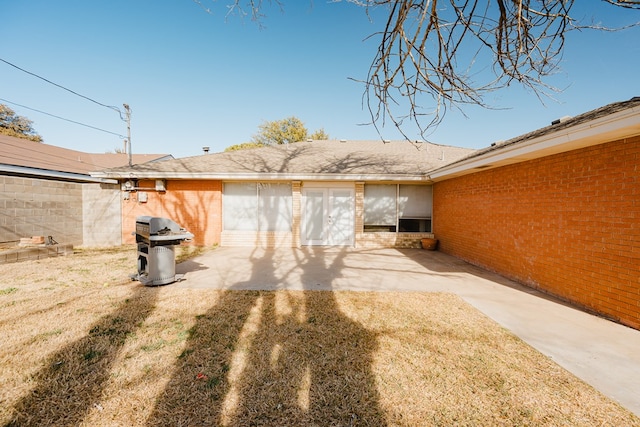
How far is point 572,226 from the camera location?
14.7 ft

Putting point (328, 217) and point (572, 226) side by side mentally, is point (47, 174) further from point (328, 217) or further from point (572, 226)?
point (572, 226)

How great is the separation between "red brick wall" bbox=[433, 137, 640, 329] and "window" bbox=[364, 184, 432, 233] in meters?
3.08

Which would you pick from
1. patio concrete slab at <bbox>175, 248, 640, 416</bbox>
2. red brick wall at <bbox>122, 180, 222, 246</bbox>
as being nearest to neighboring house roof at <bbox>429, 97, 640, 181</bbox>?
patio concrete slab at <bbox>175, 248, 640, 416</bbox>

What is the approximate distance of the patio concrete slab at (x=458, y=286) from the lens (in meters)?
2.71

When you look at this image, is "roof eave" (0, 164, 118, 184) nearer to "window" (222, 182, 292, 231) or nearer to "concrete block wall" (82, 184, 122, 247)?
"concrete block wall" (82, 184, 122, 247)

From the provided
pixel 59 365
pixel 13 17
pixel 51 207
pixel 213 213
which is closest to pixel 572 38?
pixel 59 365

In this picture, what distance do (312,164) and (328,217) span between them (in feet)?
7.69

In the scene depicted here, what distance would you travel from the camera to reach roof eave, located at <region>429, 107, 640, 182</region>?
3.23 metres

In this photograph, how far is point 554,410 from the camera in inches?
80.7

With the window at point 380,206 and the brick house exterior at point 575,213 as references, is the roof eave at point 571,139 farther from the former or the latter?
the window at point 380,206

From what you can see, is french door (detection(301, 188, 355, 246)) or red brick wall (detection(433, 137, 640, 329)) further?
french door (detection(301, 188, 355, 246))

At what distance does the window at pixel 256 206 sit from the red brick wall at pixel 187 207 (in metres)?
0.38

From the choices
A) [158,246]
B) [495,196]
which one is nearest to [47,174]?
[158,246]

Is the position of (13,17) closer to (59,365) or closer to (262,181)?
(262,181)
